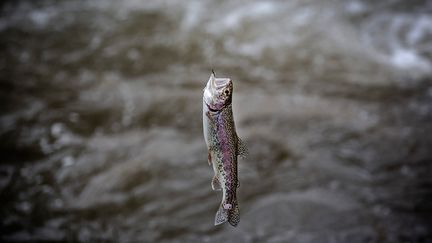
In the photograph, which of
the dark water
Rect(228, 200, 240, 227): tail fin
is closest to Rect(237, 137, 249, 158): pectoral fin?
Rect(228, 200, 240, 227): tail fin

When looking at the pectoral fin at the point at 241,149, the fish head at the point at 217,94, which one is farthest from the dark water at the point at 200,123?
the fish head at the point at 217,94

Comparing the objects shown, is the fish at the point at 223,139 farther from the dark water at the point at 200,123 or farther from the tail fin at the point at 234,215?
the dark water at the point at 200,123

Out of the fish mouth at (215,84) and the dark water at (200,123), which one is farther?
the dark water at (200,123)

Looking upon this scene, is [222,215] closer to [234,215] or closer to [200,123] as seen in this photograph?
[234,215]

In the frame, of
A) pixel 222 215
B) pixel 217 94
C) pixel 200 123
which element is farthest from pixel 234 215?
pixel 200 123

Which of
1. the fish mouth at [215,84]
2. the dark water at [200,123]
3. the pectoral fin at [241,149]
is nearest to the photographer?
the fish mouth at [215,84]
